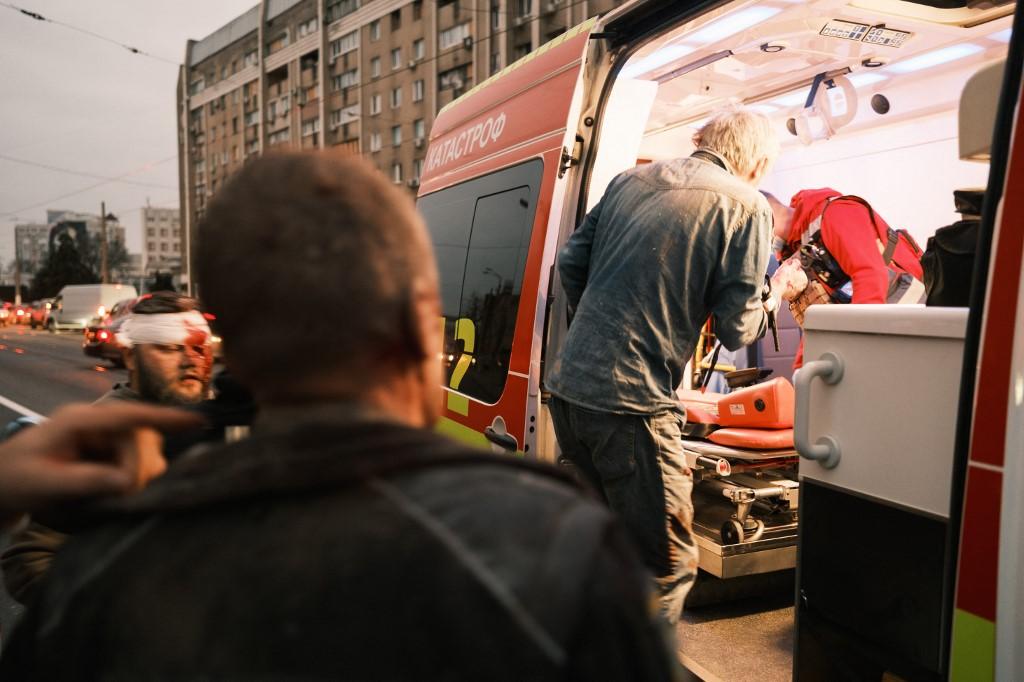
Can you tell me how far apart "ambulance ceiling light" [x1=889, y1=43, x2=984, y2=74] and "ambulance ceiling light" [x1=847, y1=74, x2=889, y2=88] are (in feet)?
0.37

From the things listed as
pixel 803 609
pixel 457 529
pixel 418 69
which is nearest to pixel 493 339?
pixel 803 609

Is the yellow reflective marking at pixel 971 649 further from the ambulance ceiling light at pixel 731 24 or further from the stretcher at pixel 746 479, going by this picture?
the ambulance ceiling light at pixel 731 24

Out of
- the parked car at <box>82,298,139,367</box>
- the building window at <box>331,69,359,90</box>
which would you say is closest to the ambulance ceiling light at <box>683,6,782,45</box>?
the parked car at <box>82,298,139,367</box>

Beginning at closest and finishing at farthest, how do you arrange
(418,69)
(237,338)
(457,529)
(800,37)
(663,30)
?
(457,529)
(237,338)
(663,30)
(800,37)
(418,69)

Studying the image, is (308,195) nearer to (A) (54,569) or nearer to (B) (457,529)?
(B) (457,529)

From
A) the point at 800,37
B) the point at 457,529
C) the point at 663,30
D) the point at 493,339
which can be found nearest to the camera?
the point at 457,529

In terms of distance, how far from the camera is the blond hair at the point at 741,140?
2658 mm

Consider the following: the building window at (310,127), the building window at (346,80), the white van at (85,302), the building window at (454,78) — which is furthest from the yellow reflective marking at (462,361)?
the building window at (310,127)

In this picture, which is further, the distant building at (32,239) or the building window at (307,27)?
the distant building at (32,239)

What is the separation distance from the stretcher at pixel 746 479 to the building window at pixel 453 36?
3702 cm

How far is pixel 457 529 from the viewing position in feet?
2.44

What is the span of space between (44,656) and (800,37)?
14.6 feet

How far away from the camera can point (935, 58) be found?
4746 millimetres

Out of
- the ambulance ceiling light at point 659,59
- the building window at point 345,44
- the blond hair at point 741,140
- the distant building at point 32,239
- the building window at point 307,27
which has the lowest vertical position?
the blond hair at point 741,140
